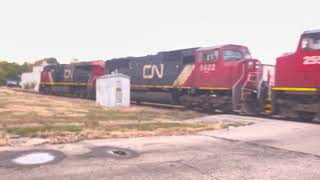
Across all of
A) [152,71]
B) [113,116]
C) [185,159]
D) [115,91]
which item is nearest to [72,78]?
[152,71]

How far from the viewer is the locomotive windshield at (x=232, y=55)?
68.4 ft

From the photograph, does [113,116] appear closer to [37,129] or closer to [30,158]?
[37,129]

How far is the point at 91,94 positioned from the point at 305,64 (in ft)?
75.1

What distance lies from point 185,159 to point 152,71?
19.2 metres

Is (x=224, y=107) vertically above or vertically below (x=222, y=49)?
below

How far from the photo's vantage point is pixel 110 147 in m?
9.41

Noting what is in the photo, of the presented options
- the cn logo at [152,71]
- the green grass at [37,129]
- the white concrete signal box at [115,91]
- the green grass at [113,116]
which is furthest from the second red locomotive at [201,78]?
the green grass at [37,129]

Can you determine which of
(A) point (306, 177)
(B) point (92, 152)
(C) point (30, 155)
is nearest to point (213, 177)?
(A) point (306, 177)

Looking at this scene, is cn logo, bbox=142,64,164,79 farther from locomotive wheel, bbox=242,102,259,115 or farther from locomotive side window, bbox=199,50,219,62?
locomotive wheel, bbox=242,102,259,115

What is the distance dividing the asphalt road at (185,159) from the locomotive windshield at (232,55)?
9331 mm

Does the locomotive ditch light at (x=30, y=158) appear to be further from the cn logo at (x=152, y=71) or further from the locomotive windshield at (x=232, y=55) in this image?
the cn logo at (x=152, y=71)

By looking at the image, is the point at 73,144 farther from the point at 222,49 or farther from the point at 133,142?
the point at 222,49

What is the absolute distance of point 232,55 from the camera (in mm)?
21031

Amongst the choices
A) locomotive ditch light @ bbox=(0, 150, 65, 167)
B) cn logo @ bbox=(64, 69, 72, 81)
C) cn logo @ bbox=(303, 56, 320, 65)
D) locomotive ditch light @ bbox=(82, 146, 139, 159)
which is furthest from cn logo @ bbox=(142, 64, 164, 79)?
locomotive ditch light @ bbox=(0, 150, 65, 167)
